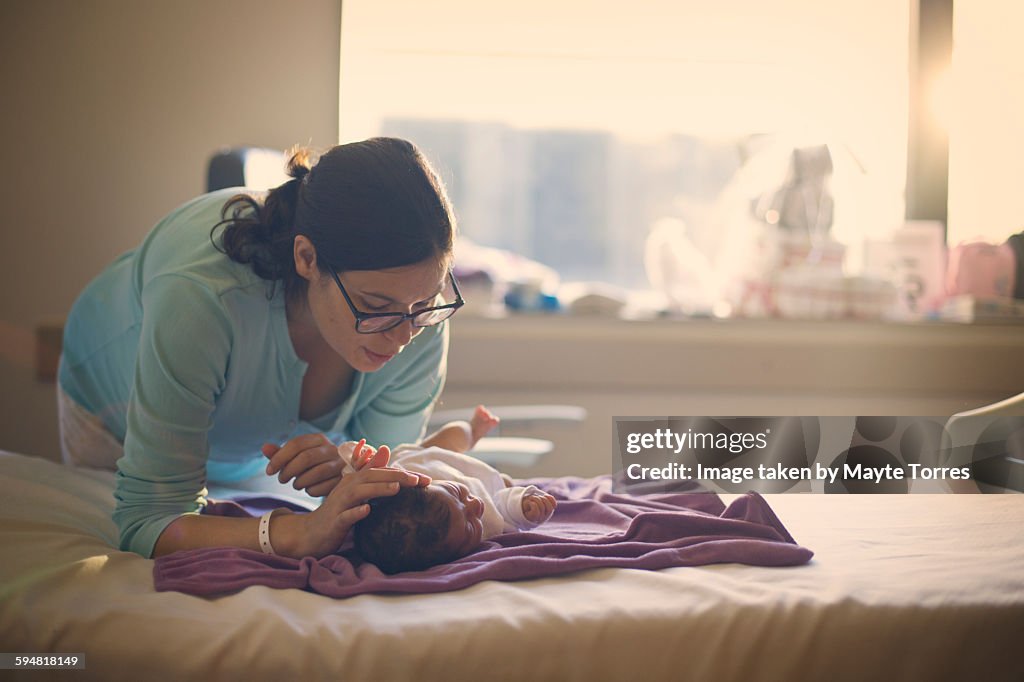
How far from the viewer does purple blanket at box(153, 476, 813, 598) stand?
113 centimetres

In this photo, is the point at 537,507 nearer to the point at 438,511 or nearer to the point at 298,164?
the point at 438,511

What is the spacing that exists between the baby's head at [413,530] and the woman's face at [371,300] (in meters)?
0.24

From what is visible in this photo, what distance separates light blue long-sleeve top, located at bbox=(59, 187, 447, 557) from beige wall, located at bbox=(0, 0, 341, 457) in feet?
3.57

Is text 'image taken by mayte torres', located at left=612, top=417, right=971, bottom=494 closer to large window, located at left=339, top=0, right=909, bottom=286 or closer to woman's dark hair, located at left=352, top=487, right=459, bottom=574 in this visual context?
woman's dark hair, located at left=352, top=487, right=459, bottom=574

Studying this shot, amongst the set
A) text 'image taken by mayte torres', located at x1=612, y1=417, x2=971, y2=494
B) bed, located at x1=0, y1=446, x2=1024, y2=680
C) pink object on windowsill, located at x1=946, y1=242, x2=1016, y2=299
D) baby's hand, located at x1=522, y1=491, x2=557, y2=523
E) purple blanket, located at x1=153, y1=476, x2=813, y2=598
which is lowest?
bed, located at x1=0, y1=446, x2=1024, y2=680

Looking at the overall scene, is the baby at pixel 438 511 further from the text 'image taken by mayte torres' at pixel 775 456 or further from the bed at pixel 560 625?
the text 'image taken by mayte torres' at pixel 775 456

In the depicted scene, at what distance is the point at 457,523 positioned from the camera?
1.25 m

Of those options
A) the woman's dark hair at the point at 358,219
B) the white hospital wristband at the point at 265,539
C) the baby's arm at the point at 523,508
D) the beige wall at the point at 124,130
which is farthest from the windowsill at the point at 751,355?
the white hospital wristband at the point at 265,539

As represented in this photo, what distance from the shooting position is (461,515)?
1.26 metres

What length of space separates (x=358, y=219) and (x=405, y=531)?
437 millimetres

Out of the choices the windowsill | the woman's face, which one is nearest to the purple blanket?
the woman's face

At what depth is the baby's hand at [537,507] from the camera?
1421 millimetres

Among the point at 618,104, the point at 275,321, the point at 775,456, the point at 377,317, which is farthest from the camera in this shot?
the point at 618,104

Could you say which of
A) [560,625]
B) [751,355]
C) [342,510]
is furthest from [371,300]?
[751,355]
